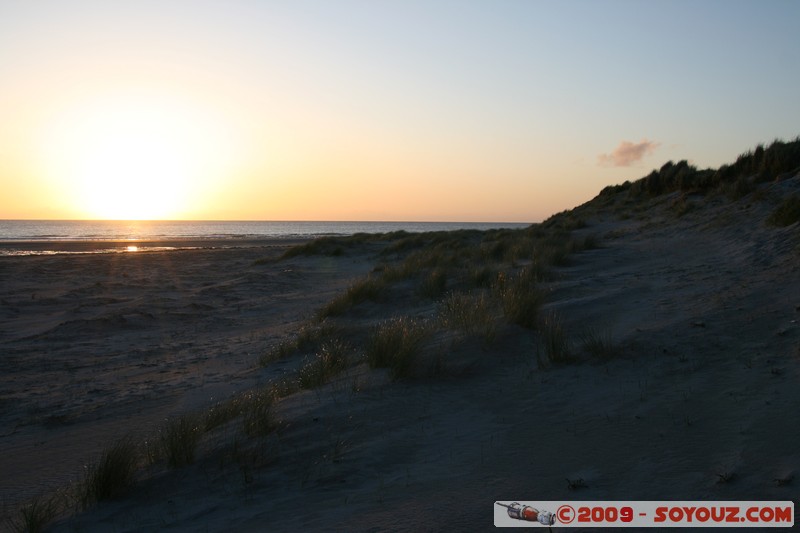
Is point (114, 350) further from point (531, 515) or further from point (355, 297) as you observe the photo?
point (531, 515)

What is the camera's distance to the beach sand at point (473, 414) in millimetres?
3336

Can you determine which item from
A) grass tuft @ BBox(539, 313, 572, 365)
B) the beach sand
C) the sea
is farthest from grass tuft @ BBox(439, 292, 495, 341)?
the sea

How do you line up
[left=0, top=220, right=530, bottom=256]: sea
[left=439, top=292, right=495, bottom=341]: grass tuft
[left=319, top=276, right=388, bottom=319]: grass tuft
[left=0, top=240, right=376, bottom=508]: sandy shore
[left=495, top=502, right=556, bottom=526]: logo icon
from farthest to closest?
[left=0, top=220, right=530, bottom=256]: sea, [left=319, top=276, right=388, bottom=319]: grass tuft, [left=439, top=292, right=495, bottom=341]: grass tuft, [left=0, top=240, right=376, bottom=508]: sandy shore, [left=495, top=502, right=556, bottom=526]: logo icon

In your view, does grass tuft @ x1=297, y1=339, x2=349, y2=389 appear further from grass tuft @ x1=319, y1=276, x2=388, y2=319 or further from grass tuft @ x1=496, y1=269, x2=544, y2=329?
grass tuft @ x1=319, y1=276, x2=388, y2=319

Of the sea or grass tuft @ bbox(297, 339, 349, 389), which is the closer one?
grass tuft @ bbox(297, 339, 349, 389)

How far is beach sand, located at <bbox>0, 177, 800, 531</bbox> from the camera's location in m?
3.34

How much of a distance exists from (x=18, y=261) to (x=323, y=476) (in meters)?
24.6

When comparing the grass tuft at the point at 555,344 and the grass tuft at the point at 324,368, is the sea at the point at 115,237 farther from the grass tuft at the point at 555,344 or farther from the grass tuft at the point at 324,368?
the grass tuft at the point at 555,344

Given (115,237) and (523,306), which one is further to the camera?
(115,237)

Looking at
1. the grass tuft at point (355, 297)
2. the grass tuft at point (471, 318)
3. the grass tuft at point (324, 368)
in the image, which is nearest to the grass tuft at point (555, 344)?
the grass tuft at point (471, 318)

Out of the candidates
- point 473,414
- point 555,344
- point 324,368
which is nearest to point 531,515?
point 473,414

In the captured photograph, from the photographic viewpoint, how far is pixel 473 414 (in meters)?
4.53

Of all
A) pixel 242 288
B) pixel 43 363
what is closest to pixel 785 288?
pixel 43 363

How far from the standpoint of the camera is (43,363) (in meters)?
8.42
